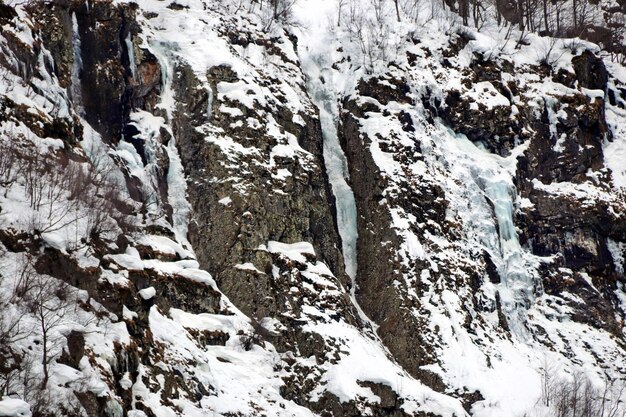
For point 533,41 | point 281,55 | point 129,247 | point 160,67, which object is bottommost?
point 129,247

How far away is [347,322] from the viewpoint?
→ 121 feet

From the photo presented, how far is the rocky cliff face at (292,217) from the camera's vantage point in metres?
23.8

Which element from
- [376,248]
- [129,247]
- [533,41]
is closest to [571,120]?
[533,41]

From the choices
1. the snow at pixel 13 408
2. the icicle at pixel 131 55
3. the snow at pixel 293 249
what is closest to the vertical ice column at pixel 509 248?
the snow at pixel 293 249

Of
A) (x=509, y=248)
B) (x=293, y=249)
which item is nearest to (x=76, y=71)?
(x=293, y=249)

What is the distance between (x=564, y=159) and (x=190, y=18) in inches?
1000

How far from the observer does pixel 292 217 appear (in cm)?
3938

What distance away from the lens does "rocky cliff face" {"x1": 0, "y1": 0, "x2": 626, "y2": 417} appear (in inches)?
939

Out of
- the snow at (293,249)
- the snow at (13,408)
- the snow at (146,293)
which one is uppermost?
the snow at (293,249)

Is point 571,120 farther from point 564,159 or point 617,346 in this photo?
point 617,346

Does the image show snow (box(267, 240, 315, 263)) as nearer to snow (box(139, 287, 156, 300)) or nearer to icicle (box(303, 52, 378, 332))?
icicle (box(303, 52, 378, 332))

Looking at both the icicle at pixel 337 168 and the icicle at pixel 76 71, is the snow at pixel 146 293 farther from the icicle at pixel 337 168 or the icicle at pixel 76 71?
the icicle at pixel 337 168

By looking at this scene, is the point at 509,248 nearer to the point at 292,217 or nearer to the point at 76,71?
the point at 292,217

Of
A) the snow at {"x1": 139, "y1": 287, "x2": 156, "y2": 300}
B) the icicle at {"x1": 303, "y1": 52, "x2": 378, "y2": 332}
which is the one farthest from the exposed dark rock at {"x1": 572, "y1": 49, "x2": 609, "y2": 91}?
the snow at {"x1": 139, "y1": 287, "x2": 156, "y2": 300}
